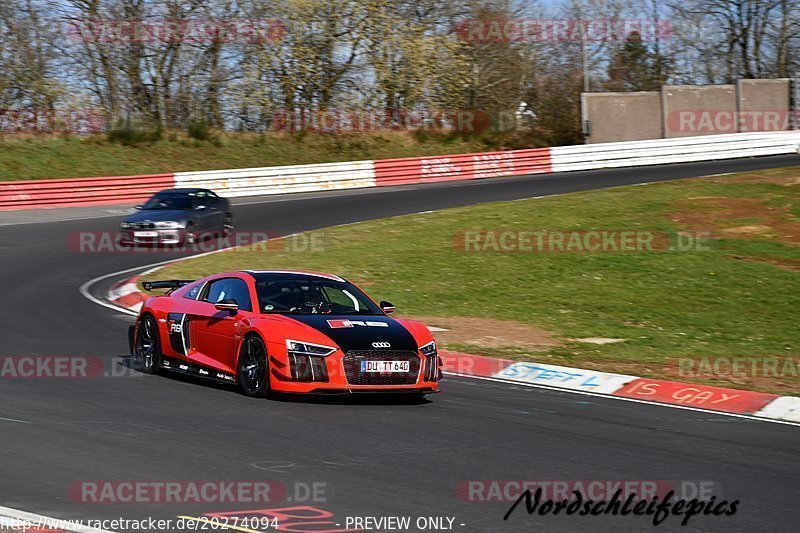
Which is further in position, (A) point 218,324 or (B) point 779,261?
(B) point 779,261

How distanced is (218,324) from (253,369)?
2.69ft

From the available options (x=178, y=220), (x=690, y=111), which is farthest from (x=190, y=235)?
(x=690, y=111)

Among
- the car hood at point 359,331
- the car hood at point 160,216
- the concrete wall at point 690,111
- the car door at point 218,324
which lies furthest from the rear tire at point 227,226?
the concrete wall at point 690,111

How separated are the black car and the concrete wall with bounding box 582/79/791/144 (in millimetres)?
32225

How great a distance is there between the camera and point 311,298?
10984mm

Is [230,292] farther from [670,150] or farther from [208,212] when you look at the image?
[670,150]

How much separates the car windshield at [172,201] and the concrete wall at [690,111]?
32.8 meters

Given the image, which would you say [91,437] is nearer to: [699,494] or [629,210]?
[699,494]

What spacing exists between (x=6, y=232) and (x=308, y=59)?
87.3 ft

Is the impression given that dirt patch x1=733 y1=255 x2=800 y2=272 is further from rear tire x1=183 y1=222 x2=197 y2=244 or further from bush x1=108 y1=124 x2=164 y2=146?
bush x1=108 y1=124 x2=164 y2=146

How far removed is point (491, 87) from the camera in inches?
2368

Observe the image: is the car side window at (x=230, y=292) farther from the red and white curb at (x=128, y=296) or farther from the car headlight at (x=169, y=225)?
the car headlight at (x=169, y=225)

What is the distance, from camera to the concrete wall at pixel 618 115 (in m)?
55.0

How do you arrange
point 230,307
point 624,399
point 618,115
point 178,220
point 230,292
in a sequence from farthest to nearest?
point 618,115 → point 178,220 → point 624,399 → point 230,292 → point 230,307
